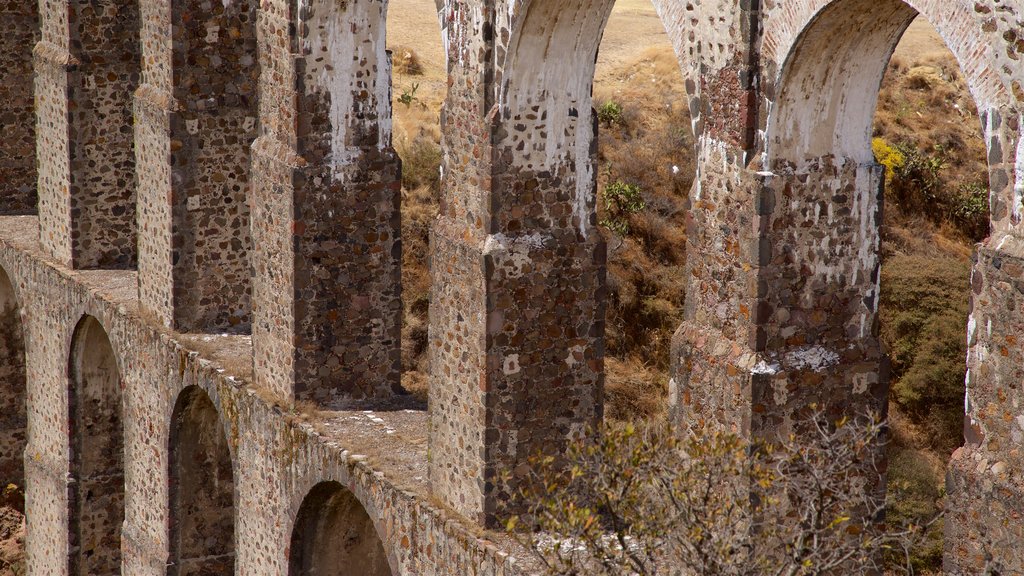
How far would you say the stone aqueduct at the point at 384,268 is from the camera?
296 inches

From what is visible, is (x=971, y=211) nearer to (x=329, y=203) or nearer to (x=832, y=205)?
(x=329, y=203)

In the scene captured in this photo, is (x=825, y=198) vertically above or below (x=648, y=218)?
above

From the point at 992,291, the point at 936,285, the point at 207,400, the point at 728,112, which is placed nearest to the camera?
the point at 992,291

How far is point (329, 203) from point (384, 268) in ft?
2.24

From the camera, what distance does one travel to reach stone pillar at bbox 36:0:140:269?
1541 cm

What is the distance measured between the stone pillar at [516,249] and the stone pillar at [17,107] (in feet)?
33.7

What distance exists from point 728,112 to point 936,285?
43.0 ft

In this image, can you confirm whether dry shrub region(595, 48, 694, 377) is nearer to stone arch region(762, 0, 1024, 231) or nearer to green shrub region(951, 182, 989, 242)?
green shrub region(951, 182, 989, 242)

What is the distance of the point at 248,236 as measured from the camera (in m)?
14.0

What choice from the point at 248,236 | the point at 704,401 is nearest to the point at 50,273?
the point at 248,236

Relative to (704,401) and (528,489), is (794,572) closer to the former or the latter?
(704,401)

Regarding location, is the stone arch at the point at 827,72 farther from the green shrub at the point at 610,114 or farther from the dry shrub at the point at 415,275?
the green shrub at the point at 610,114

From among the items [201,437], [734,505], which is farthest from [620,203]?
[734,505]

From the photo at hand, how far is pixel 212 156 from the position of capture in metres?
13.7
